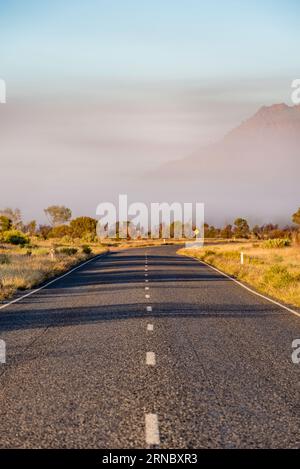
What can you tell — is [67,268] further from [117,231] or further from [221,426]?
[117,231]

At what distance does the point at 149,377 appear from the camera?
7.71 m

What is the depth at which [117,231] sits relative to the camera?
150750mm

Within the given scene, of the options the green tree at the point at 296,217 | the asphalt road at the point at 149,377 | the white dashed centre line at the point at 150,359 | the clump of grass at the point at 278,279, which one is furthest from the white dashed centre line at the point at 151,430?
the green tree at the point at 296,217

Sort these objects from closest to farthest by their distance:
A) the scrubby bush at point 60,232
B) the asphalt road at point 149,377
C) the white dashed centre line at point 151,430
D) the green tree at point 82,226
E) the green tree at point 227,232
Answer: the white dashed centre line at point 151,430
the asphalt road at point 149,377
the green tree at point 82,226
the scrubby bush at point 60,232
the green tree at point 227,232

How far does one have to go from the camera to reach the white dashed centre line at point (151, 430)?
5297 millimetres

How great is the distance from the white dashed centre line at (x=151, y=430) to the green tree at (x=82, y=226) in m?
126

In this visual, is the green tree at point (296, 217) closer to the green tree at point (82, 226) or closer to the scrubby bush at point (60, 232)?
the green tree at point (82, 226)

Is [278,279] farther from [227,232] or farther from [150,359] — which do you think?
[227,232]

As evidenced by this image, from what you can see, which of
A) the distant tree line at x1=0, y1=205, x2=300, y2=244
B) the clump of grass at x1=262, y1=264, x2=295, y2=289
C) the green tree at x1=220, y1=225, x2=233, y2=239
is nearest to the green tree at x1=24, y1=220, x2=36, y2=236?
the distant tree line at x1=0, y1=205, x2=300, y2=244

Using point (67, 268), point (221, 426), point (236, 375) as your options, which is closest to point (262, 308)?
point (236, 375)

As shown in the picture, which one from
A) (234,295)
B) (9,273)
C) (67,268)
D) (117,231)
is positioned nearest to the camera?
(234,295)

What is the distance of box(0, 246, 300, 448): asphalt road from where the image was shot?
5.55 m

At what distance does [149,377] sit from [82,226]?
129392mm
